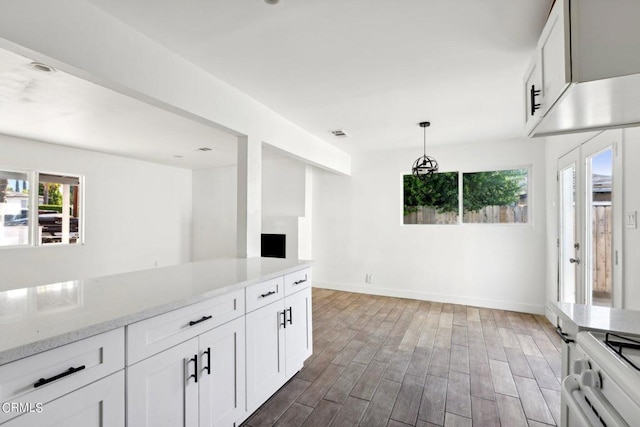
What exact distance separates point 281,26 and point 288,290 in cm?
184

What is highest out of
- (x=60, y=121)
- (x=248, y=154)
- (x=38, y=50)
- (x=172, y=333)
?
(x=60, y=121)

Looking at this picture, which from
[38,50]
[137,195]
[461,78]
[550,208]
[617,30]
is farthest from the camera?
[137,195]

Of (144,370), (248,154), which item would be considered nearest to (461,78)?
(248,154)

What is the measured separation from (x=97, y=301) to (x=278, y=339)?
49.2 inches

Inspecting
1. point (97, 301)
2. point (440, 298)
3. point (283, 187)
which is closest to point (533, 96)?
point (97, 301)

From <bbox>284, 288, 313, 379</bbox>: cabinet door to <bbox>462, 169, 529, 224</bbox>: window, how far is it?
3268mm

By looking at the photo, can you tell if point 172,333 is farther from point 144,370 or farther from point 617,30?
point 617,30

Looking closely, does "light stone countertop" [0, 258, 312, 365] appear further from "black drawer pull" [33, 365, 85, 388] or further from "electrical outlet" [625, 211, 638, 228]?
"electrical outlet" [625, 211, 638, 228]

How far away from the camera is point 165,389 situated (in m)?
1.38

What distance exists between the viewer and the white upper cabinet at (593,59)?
4.01 ft

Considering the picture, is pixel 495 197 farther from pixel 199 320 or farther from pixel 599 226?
pixel 199 320

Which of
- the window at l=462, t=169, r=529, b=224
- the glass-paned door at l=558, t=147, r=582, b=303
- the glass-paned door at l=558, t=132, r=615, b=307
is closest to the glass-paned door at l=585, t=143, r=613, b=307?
the glass-paned door at l=558, t=132, r=615, b=307

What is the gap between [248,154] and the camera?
285 cm

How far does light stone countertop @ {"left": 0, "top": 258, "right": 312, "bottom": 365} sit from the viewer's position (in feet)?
3.22
